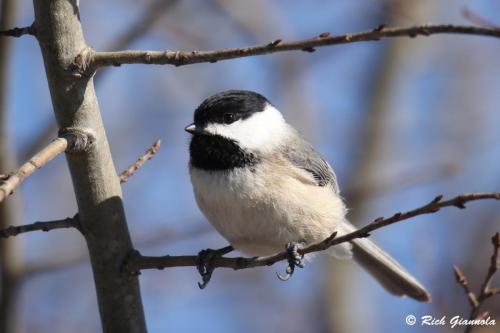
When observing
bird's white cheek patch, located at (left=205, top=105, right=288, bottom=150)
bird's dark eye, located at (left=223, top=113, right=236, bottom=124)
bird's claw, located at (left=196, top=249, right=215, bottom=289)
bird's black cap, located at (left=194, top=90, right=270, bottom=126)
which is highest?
A: bird's black cap, located at (left=194, top=90, right=270, bottom=126)

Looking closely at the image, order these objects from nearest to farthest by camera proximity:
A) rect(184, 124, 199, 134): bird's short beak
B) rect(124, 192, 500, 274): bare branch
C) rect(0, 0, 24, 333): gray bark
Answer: rect(124, 192, 500, 274): bare branch < rect(0, 0, 24, 333): gray bark < rect(184, 124, 199, 134): bird's short beak

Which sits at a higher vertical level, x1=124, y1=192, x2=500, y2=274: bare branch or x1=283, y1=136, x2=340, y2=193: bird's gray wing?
x1=283, y1=136, x2=340, y2=193: bird's gray wing

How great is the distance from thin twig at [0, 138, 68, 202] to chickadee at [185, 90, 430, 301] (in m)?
0.88

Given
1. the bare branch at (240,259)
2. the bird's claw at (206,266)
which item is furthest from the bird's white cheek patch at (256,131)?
the bare branch at (240,259)

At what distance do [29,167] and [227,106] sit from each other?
1359 mm

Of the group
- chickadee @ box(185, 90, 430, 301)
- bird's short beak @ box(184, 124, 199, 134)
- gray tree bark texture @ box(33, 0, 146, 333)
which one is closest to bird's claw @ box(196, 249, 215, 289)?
chickadee @ box(185, 90, 430, 301)

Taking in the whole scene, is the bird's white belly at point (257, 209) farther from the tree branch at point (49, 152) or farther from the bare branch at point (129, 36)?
the tree branch at point (49, 152)

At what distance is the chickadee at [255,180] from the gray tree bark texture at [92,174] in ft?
1.74

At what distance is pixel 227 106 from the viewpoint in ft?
8.98

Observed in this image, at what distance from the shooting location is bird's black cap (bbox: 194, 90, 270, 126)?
2707 millimetres

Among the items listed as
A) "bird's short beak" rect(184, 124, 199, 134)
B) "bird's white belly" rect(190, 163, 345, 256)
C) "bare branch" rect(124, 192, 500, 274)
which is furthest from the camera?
"bird's short beak" rect(184, 124, 199, 134)

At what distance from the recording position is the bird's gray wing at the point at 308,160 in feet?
9.14

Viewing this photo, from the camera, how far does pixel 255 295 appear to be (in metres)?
5.64

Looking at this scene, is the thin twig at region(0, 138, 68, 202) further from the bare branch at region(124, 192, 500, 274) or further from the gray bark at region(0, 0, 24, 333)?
the gray bark at region(0, 0, 24, 333)
